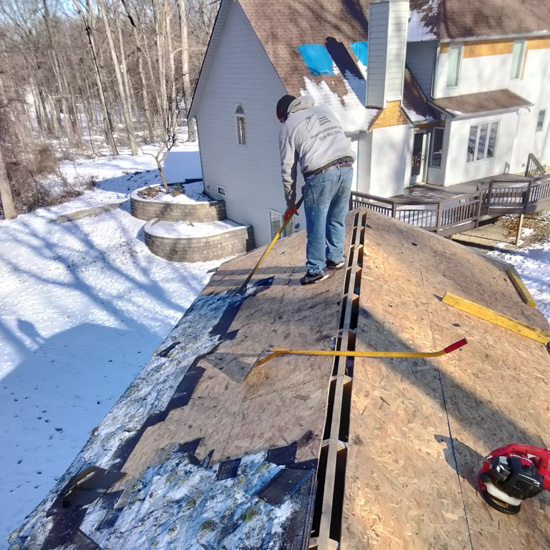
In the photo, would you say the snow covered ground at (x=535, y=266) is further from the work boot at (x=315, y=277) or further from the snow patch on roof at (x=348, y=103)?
the work boot at (x=315, y=277)

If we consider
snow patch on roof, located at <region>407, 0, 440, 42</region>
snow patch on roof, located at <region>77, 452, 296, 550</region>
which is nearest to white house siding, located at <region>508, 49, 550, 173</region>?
snow patch on roof, located at <region>407, 0, 440, 42</region>

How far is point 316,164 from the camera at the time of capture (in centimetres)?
403

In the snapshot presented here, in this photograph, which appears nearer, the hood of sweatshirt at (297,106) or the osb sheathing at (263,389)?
the osb sheathing at (263,389)

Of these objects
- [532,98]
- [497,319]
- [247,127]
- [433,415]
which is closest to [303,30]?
[247,127]

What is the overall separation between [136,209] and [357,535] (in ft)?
59.7

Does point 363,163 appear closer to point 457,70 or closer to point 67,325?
point 457,70

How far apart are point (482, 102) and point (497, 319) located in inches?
562

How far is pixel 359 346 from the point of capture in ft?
10.5

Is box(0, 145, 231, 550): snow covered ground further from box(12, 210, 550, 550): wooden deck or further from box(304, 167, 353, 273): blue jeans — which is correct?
box(304, 167, 353, 273): blue jeans

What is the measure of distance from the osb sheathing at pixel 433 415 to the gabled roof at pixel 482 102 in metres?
12.0

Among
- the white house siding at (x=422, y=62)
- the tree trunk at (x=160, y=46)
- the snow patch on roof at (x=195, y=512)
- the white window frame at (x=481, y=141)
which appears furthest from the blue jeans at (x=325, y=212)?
the tree trunk at (x=160, y=46)

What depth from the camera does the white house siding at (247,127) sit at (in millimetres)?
13508

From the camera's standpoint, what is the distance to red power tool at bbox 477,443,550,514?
6.98 ft

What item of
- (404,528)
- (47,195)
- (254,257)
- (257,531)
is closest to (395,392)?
(404,528)
